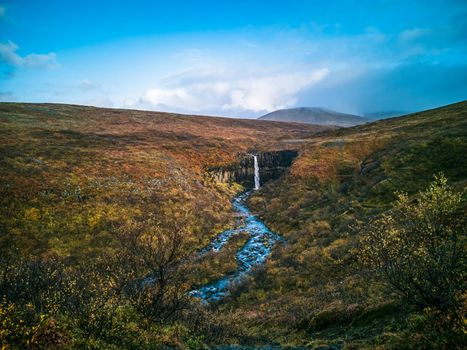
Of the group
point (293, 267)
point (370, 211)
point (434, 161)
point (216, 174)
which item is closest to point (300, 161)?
point (216, 174)

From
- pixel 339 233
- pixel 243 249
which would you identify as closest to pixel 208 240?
pixel 243 249

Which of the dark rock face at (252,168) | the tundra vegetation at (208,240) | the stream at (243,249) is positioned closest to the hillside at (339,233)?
the tundra vegetation at (208,240)

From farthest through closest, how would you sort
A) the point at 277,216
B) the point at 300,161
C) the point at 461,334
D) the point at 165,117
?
the point at 165,117 → the point at 300,161 → the point at 277,216 → the point at 461,334

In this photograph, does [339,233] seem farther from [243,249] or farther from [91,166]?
[91,166]

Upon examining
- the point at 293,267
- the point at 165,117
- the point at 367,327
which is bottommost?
the point at 293,267

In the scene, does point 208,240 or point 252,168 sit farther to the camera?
point 252,168

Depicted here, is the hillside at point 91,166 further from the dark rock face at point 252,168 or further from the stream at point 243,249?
the stream at point 243,249

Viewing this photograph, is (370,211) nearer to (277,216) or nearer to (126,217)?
(277,216)
